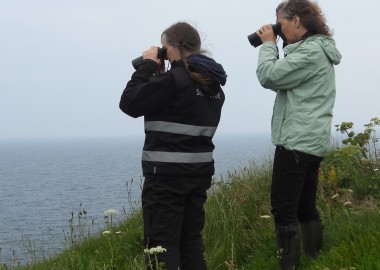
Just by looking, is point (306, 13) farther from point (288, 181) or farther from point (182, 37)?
point (288, 181)

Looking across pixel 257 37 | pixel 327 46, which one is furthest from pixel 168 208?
pixel 327 46

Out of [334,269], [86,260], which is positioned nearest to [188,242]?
[334,269]

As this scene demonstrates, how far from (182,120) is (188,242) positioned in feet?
2.93

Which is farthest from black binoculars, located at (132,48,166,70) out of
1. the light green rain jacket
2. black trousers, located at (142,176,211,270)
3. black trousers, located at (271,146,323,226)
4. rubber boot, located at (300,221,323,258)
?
rubber boot, located at (300,221,323,258)

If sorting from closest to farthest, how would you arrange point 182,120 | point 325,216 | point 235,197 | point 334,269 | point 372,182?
point 334,269, point 182,120, point 325,216, point 372,182, point 235,197

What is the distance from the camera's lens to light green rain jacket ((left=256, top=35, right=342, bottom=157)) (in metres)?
3.41

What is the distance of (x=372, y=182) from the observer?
5004mm

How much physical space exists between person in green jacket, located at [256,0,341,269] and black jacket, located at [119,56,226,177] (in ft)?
1.52

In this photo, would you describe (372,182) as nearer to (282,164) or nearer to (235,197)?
(235,197)

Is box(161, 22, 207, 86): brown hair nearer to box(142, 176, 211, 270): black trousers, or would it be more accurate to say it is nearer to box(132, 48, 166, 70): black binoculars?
box(132, 48, 166, 70): black binoculars

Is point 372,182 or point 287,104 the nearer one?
point 287,104

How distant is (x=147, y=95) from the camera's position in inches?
128

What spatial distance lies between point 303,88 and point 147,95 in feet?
3.48

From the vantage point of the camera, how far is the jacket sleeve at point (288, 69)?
338cm
